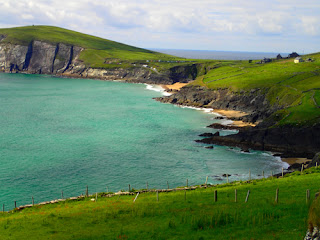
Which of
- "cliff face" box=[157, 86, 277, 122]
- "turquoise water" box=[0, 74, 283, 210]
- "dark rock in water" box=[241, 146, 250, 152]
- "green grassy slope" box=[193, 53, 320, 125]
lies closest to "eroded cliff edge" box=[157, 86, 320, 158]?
"dark rock in water" box=[241, 146, 250, 152]

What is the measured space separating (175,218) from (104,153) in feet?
169

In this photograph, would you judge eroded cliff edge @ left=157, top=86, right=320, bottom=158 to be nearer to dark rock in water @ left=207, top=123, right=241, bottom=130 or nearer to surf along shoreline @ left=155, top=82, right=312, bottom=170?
surf along shoreline @ left=155, top=82, right=312, bottom=170

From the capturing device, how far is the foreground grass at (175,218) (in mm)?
27391

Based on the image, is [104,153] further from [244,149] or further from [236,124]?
[236,124]

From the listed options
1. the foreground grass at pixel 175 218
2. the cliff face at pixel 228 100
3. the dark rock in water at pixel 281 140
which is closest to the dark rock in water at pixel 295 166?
the dark rock in water at pixel 281 140

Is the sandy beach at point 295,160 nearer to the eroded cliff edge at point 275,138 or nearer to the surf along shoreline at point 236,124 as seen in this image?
the surf along shoreline at point 236,124

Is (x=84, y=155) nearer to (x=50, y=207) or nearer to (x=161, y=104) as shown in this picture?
(x=50, y=207)

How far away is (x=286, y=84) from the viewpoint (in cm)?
13550

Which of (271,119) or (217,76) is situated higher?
(217,76)

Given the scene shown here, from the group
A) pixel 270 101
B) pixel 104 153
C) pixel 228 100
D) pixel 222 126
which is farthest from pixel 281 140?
pixel 228 100

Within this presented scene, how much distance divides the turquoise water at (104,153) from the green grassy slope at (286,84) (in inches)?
860

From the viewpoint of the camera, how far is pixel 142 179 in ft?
214

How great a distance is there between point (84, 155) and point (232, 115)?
6406 centimetres

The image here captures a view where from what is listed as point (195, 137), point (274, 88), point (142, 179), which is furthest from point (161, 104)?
point (142, 179)
